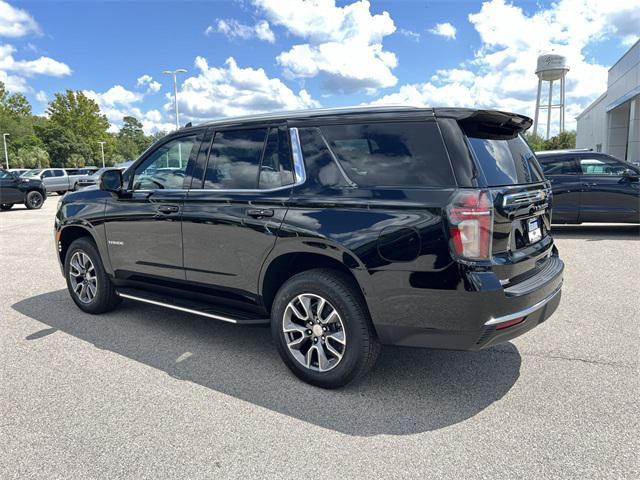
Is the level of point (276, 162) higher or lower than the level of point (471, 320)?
higher

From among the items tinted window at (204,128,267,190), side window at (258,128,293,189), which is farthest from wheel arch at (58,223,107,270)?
side window at (258,128,293,189)

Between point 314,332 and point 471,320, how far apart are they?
42.3 inches

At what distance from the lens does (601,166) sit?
941cm

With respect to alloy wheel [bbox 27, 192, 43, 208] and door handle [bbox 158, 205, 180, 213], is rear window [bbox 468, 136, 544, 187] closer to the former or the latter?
door handle [bbox 158, 205, 180, 213]

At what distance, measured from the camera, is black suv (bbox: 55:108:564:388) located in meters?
2.85

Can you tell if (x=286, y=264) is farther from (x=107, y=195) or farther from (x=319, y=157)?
(x=107, y=195)

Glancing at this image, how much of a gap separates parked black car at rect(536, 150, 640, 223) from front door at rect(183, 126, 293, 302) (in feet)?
24.6

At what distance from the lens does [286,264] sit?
355 cm

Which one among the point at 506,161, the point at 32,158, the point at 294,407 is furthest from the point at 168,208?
the point at 32,158

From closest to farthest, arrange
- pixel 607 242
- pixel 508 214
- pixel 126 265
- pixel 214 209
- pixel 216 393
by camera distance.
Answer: pixel 508 214
pixel 216 393
pixel 214 209
pixel 126 265
pixel 607 242

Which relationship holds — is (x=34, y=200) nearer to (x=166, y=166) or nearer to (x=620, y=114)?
(x=166, y=166)

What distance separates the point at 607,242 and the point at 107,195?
330 inches

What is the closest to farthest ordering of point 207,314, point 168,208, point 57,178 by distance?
point 207,314, point 168,208, point 57,178

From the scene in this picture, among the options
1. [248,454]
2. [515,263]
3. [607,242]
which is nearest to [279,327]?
[248,454]
